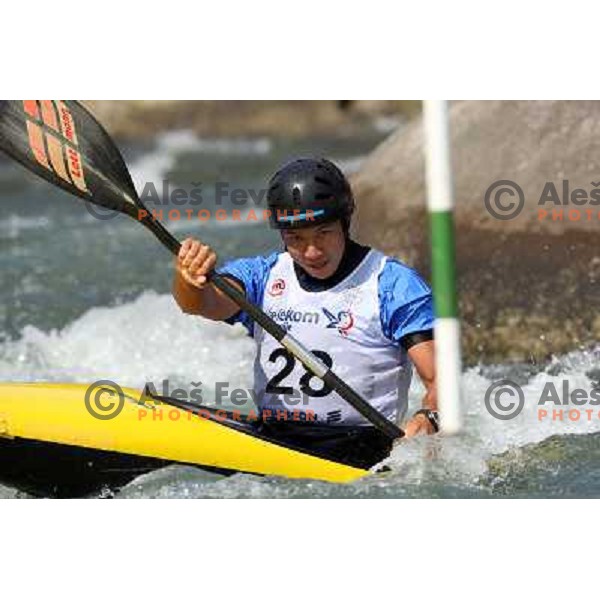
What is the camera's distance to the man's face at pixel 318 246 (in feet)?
12.6

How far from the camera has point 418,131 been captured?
6.26 m

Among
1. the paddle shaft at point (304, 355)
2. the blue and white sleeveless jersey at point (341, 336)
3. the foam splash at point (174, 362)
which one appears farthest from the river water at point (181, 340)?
the blue and white sleeveless jersey at point (341, 336)

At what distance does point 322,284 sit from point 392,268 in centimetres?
18

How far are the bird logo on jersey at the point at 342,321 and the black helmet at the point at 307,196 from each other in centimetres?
24

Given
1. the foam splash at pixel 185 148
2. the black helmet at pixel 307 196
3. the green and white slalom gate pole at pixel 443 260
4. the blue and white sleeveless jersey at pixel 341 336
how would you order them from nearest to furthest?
the green and white slalom gate pole at pixel 443 260
the black helmet at pixel 307 196
the blue and white sleeveless jersey at pixel 341 336
the foam splash at pixel 185 148

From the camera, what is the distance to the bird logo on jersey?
394 centimetres

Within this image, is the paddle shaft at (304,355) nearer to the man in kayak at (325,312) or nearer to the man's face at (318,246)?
the man in kayak at (325,312)

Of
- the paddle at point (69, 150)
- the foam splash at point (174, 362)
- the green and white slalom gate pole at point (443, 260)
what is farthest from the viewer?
the foam splash at point (174, 362)

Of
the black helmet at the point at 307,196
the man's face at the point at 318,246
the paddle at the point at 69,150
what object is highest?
the paddle at the point at 69,150

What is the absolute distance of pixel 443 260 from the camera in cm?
347

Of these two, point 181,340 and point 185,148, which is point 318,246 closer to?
point 181,340
